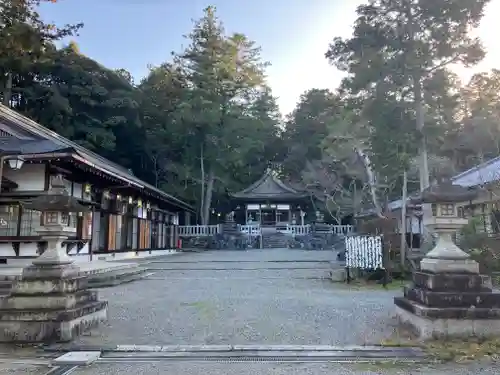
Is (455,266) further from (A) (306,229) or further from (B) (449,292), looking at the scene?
(A) (306,229)

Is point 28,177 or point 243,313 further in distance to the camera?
point 28,177

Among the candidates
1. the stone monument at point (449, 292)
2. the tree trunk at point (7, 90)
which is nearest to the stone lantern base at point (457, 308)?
the stone monument at point (449, 292)

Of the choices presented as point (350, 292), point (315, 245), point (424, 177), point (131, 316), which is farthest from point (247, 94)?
point (131, 316)

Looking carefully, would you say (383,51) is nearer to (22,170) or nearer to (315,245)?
(22,170)

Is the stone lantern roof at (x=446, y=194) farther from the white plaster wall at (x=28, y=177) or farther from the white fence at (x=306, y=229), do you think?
the white fence at (x=306, y=229)

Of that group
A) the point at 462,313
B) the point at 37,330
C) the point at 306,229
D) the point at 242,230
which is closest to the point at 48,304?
the point at 37,330

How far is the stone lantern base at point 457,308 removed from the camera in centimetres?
459

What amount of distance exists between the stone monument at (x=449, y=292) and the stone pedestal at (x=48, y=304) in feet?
13.4

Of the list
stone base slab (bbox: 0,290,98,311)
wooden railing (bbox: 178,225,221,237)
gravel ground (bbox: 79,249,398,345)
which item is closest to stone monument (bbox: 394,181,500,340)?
gravel ground (bbox: 79,249,398,345)

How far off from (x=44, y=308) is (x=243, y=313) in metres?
2.85

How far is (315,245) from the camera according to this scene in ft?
84.7

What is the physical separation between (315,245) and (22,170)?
1837cm

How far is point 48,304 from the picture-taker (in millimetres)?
4773

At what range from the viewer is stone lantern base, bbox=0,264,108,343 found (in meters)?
4.62
